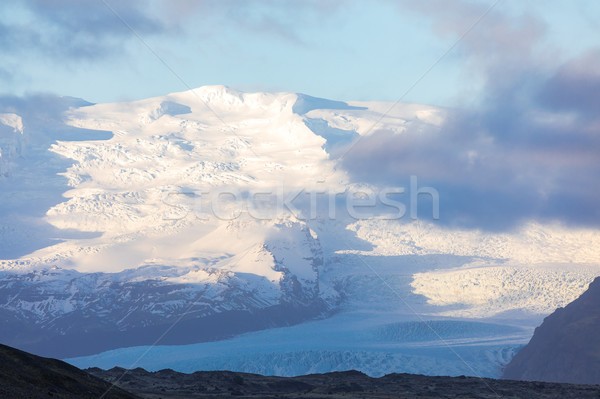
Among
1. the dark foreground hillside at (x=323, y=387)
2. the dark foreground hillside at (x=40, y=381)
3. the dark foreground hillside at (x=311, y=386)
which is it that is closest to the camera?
the dark foreground hillside at (x=40, y=381)

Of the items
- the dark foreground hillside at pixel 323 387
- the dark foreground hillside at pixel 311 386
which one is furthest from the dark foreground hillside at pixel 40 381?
the dark foreground hillside at pixel 323 387

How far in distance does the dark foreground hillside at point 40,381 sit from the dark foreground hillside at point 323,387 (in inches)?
1112

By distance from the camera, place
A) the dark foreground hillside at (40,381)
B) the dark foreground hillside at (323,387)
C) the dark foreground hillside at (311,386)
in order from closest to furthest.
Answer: the dark foreground hillside at (40,381)
the dark foreground hillside at (311,386)
the dark foreground hillside at (323,387)

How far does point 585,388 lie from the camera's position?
127m

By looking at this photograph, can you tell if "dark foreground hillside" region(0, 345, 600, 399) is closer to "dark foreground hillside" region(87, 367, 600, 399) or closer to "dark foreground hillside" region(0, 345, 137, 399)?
"dark foreground hillside" region(87, 367, 600, 399)

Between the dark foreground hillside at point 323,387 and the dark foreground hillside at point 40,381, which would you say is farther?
the dark foreground hillside at point 323,387

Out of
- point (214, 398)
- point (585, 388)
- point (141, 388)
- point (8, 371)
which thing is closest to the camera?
point (8, 371)

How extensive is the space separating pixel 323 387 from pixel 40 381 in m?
68.1

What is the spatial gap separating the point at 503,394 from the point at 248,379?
152ft

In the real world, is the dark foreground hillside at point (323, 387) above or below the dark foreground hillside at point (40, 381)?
above

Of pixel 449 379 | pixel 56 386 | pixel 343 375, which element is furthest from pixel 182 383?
pixel 56 386

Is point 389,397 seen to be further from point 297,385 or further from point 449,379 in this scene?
point 449,379

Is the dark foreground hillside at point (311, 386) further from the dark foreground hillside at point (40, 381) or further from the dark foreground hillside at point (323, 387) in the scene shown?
the dark foreground hillside at point (40, 381)

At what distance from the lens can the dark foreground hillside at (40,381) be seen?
6253cm
